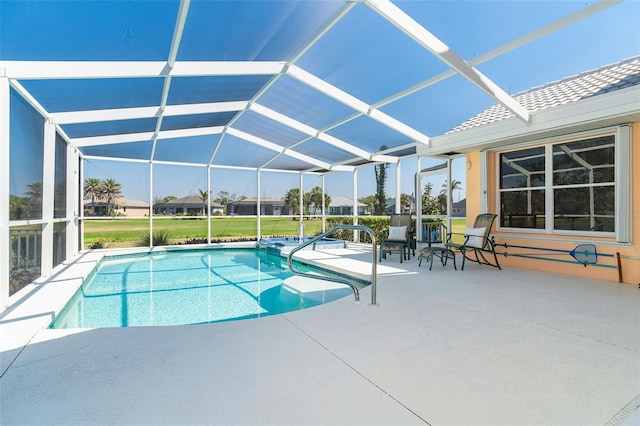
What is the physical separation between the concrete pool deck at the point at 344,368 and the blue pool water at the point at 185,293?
152 cm

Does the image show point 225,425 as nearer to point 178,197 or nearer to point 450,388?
point 450,388

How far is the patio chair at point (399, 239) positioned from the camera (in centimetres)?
837

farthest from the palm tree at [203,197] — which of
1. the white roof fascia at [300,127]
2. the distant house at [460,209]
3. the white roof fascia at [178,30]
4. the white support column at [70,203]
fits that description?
the distant house at [460,209]

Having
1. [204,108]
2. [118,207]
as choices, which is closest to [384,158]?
[204,108]

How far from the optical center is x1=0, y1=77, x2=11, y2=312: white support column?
3.92 metres

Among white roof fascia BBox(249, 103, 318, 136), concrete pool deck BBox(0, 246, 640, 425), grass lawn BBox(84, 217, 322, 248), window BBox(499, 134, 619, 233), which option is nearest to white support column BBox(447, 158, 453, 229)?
window BBox(499, 134, 619, 233)

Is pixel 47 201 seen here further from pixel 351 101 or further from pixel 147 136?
pixel 351 101

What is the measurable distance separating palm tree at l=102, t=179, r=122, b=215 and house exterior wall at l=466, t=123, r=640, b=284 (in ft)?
39.0

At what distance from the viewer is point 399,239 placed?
870 centimetres

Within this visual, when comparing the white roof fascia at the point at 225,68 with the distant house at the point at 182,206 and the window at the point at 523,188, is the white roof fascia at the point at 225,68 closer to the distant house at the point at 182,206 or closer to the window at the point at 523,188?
the window at the point at 523,188

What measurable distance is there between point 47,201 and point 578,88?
1037cm

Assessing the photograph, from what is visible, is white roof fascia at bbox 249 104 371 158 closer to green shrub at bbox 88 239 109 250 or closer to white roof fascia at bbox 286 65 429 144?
white roof fascia at bbox 286 65 429 144

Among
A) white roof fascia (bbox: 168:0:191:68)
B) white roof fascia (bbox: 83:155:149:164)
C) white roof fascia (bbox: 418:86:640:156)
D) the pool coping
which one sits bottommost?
the pool coping

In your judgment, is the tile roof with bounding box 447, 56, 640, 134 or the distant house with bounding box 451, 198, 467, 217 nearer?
the tile roof with bounding box 447, 56, 640, 134
